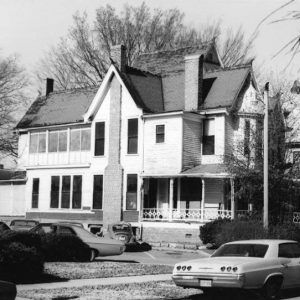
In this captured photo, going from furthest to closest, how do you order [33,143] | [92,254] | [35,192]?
1. [33,143]
2. [35,192]
3. [92,254]

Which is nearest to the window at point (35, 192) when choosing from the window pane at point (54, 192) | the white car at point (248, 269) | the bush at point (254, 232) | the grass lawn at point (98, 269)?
the window pane at point (54, 192)

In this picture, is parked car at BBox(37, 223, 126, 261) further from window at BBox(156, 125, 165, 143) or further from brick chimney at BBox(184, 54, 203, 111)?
brick chimney at BBox(184, 54, 203, 111)

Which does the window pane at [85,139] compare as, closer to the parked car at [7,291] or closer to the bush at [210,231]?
the bush at [210,231]

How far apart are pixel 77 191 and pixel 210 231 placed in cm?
1106

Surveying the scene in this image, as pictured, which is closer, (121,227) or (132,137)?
(121,227)

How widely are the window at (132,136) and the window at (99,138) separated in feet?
6.31

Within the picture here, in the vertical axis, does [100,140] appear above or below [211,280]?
above

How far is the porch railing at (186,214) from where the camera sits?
3406 centimetres

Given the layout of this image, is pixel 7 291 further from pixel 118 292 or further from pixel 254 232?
pixel 254 232

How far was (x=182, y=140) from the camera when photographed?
35.2m

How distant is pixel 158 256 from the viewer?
1073 inches

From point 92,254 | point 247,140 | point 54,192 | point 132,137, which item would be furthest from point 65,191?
point 92,254

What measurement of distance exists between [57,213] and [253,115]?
13.3 m

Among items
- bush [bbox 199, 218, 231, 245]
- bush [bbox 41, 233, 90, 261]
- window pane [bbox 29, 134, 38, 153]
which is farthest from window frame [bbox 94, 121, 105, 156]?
bush [bbox 41, 233, 90, 261]
